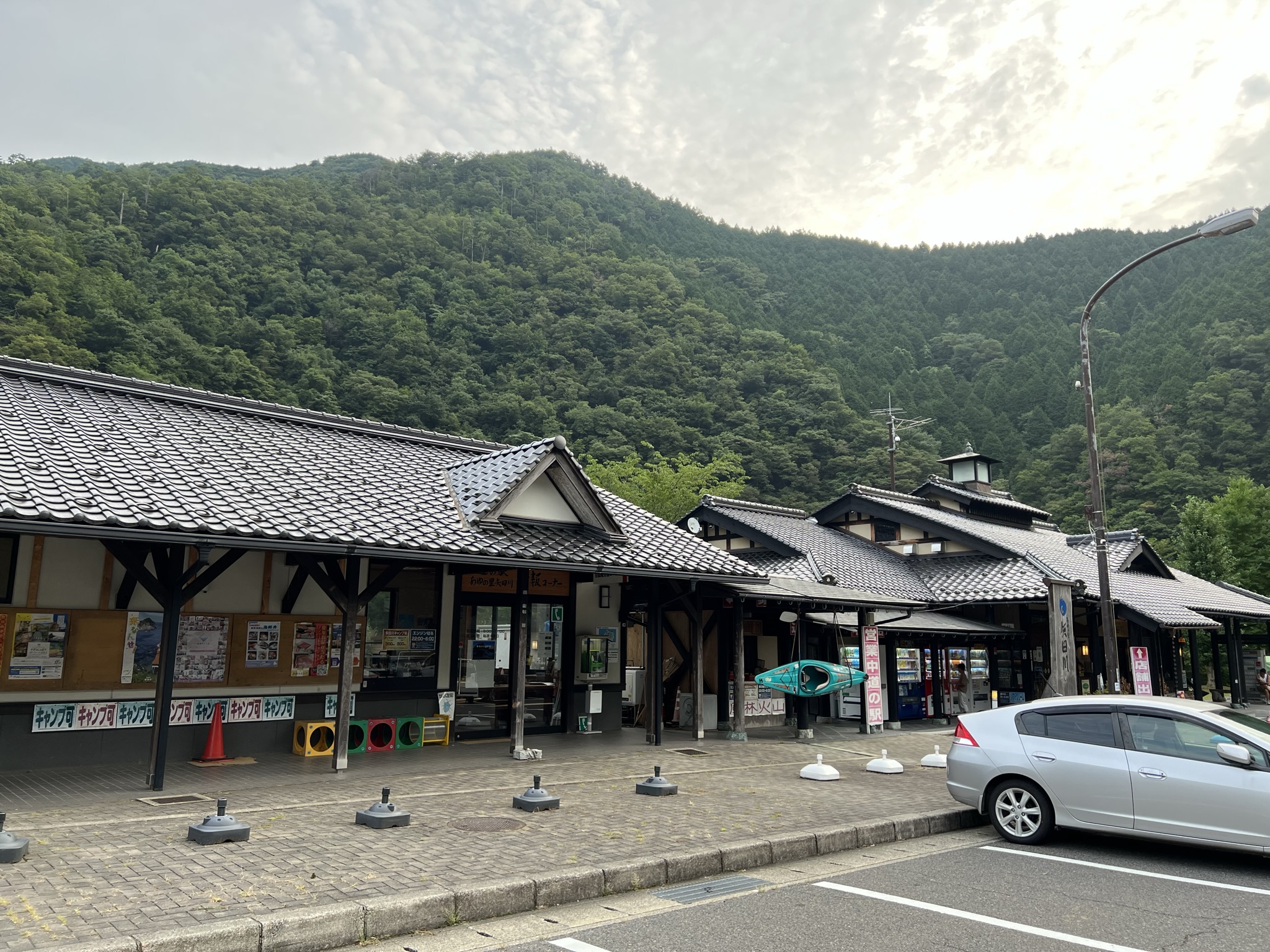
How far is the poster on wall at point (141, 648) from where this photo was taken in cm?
1015

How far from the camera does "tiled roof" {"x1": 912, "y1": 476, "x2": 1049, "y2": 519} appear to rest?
28641 mm

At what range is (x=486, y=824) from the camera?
745 centimetres

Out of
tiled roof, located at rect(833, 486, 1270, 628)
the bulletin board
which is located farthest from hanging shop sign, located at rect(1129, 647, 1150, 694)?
the bulletin board

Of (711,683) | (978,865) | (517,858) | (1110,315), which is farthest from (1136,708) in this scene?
(1110,315)

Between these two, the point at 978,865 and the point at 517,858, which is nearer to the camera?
the point at 517,858

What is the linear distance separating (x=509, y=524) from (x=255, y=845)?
6.26 metres

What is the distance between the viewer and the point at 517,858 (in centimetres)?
628

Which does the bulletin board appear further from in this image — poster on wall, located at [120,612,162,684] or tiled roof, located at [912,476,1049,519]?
tiled roof, located at [912,476,1049,519]

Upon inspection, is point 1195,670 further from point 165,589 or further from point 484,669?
Answer: point 165,589

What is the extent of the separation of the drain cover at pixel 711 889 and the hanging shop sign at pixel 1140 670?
1717 cm

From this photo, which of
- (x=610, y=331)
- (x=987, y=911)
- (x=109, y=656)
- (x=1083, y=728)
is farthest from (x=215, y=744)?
(x=610, y=331)

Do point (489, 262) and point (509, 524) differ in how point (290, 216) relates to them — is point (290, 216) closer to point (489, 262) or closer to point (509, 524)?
point (489, 262)

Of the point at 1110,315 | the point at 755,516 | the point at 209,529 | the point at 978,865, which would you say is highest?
the point at 1110,315

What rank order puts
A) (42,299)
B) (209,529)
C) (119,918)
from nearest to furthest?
(119,918) < (209,529) < (42,299)
